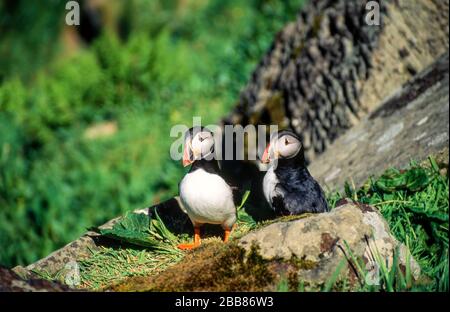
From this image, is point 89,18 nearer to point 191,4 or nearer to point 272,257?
point 191,4

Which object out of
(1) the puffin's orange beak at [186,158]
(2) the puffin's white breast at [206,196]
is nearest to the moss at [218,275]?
(2) the puffin's white breast at [206,196]

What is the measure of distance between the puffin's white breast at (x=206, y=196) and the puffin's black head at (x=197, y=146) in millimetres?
89

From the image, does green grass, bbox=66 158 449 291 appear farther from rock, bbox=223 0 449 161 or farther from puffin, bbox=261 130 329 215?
rock, bbox=223 0 449 161

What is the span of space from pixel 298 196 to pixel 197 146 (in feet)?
2.35

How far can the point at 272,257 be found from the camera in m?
3.39

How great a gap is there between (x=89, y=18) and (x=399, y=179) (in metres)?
9.30

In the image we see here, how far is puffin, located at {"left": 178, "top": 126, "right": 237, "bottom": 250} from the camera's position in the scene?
3947mm

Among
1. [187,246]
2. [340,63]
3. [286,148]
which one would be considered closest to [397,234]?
[286,148]

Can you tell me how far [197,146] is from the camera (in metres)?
3.97

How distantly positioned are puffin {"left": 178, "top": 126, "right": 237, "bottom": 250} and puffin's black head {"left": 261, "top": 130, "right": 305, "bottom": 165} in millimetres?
391

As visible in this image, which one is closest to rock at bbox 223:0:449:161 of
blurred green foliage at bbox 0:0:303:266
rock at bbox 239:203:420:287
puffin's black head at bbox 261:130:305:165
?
blurred green foliage at bbox 0:0:303:266

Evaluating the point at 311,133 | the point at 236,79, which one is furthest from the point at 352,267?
the point at 236,79

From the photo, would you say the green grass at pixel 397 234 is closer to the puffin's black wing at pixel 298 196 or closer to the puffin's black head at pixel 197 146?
the puffin's black wing at pixel 298 196

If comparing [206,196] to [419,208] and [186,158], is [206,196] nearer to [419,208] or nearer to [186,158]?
[186,158]
